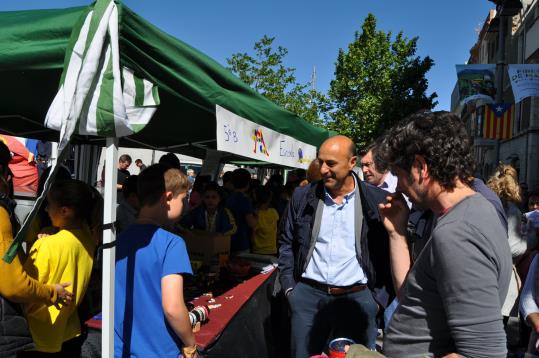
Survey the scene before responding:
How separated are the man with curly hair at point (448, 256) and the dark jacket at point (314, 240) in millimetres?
1440

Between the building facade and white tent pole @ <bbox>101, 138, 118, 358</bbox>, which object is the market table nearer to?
white tent pole @ <bbox>101, 138, 118, 358</bbox>

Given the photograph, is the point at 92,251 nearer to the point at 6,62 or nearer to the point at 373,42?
the point at 6,62

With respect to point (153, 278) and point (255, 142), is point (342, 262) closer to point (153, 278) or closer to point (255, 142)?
point (255, 142)

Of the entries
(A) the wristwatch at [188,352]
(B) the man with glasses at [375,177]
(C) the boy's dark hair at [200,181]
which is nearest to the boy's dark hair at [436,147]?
(A) the wristwatch at [188,352]

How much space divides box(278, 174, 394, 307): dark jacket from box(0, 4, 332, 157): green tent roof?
2.50ft

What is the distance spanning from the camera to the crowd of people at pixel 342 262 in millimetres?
1298

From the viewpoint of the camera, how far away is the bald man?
3031mm

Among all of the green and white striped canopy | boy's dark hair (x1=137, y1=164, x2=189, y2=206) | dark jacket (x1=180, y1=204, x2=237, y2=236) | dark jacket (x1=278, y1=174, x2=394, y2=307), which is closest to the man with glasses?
dark jacket (x1=278, y1=174, x2=394, y2=307)

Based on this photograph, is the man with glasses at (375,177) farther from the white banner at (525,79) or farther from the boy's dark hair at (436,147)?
the white banner at (525,79)

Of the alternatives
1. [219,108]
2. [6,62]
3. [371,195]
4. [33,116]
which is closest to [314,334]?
[371,195]

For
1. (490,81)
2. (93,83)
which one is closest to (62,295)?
(93,83)

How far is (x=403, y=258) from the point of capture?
1.88m

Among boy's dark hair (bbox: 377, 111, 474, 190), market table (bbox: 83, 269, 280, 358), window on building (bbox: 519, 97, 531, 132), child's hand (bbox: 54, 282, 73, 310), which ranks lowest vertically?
market table (bbox: 83, 269, 280, 358)

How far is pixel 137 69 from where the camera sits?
218cm
